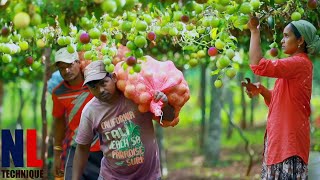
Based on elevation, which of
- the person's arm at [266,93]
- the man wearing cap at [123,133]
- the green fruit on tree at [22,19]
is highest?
the green fruit on tree at [22,19]

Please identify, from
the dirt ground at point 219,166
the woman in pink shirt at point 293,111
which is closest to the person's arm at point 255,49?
the woman in pink shirt at point 293,111

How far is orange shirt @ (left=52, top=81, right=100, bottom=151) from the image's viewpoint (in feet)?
18.9

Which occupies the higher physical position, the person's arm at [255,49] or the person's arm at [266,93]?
the person's arm at [255,49]

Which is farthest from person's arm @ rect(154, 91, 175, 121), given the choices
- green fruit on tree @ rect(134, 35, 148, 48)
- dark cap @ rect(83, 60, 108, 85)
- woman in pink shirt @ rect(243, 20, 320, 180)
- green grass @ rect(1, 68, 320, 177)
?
green grass @ rect(1, 68, 320, 177)

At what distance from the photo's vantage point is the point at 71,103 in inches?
233

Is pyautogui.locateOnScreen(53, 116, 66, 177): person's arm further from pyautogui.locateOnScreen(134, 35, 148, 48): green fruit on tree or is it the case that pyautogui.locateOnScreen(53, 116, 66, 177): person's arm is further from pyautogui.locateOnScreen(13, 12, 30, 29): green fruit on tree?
pyautogui.locateOnScreen(13, 12, 30, 29): green fruit on tree

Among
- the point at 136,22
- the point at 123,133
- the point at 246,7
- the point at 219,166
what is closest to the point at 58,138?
the point at 123,133

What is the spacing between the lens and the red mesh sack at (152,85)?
4660 millimetres

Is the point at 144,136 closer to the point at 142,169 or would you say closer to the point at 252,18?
the point at 142,169

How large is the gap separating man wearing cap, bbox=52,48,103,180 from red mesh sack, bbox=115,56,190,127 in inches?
37.5

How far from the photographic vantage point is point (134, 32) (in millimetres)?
3855

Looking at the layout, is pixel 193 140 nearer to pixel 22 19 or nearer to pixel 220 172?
pixel 220 172

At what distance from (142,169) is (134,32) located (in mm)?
1397

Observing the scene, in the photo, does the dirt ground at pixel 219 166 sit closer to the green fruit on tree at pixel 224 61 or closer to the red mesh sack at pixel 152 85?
the red mesh sack at pixel 152 85
